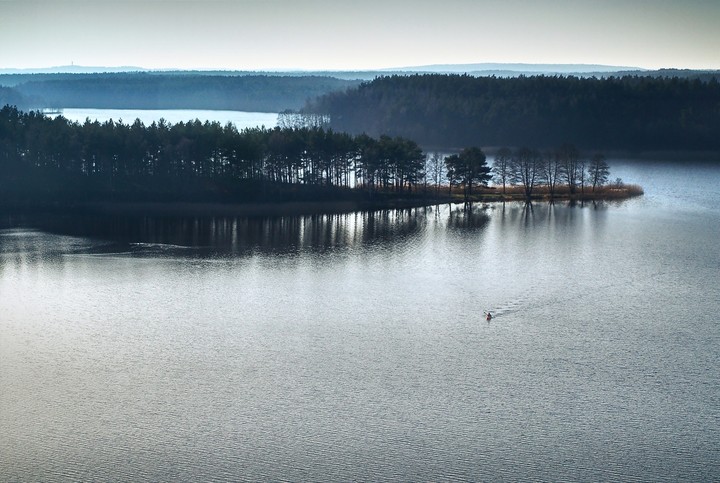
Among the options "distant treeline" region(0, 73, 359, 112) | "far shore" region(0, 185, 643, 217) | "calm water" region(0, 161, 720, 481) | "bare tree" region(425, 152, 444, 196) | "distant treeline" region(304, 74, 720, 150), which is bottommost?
"calm water" region(0, 161, 720, 481)

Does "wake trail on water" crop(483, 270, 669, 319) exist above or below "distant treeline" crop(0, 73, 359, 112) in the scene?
below

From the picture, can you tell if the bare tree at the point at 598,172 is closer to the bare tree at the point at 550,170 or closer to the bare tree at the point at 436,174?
the bare tree at the point at 550,170

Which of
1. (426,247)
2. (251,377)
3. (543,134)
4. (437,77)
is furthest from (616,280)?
(437,77)

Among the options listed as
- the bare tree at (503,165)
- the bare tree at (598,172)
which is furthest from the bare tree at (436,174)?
the bare tree at (598,172)

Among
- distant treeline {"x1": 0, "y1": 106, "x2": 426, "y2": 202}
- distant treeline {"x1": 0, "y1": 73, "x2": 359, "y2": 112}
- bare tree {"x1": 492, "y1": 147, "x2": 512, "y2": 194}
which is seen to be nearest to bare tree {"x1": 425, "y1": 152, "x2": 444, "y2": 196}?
distant treeline {"x1": 0, "y1": 106, "x2": 426, "y2": 202}

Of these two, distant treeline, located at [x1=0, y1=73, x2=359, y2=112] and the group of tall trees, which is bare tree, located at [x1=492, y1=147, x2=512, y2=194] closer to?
the group of tall trees

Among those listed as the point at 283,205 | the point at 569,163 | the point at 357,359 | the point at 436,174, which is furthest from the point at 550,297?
the point at 569,163

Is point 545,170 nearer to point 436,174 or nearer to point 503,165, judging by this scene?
point 503,165
